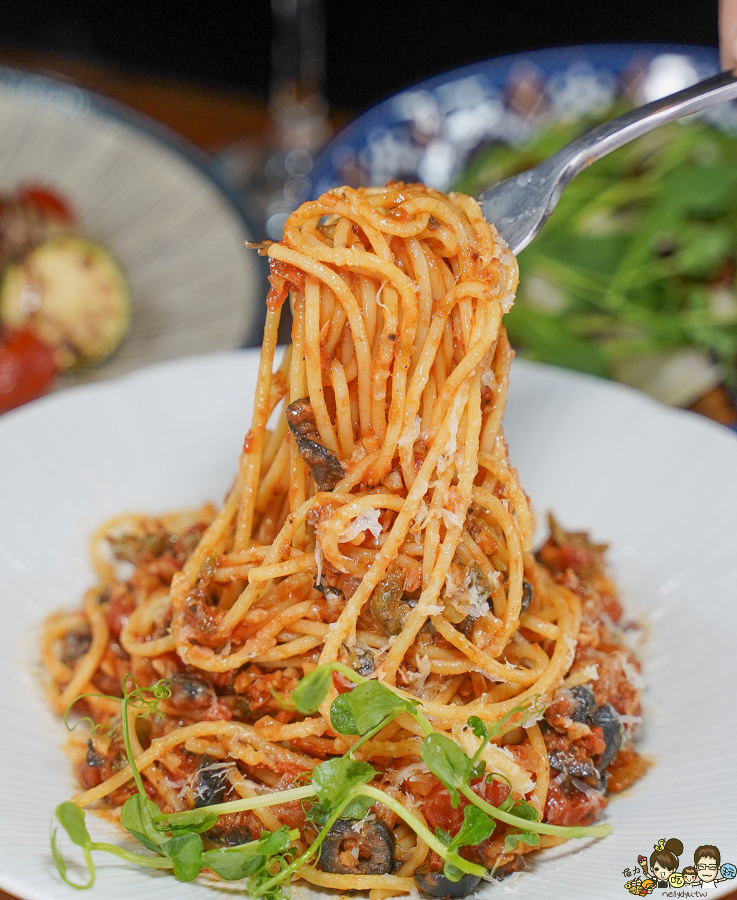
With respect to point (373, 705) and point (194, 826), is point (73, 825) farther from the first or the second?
point (373, 705)

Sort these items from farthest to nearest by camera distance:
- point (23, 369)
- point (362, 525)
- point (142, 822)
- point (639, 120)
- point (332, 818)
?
point (23, 369)
point (639, 120)
point (362, 525)
point (142, 822)
point (332, 818)

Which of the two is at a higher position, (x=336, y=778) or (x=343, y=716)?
(x=343, y=716)

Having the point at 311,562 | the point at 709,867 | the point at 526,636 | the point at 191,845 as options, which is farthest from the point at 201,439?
the point at 709,867

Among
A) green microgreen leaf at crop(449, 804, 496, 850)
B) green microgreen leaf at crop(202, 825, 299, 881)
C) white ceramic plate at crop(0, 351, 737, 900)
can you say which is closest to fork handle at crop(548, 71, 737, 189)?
white ceramic plate at crop(0, 351, 737, 900)

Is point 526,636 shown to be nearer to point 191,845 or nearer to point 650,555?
point 650,555

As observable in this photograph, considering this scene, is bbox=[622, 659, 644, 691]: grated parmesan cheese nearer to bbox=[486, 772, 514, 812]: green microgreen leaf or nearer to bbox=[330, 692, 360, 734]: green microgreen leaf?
bbox=[486, 772, 514, 812]: green microgreen leaf

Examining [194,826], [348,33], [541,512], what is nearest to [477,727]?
[194,826]
